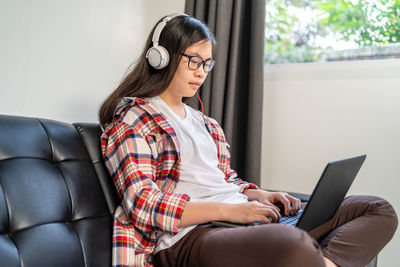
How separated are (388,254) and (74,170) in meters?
1.40

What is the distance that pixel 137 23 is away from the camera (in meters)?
1.86

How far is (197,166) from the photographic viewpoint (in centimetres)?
122

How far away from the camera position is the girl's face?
1.26m

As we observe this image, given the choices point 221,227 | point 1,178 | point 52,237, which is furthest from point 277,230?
point 1,178

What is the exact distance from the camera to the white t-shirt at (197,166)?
3.87 feet

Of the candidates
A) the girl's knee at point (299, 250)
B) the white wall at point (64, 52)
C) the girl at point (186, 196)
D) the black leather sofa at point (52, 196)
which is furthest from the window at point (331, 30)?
the girl's knee at point (299, 250)

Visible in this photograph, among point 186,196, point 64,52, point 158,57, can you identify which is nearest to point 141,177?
point 186,196

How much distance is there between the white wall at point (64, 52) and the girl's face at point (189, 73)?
1.51 feet

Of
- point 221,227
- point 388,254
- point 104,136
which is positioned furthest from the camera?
point 388,254

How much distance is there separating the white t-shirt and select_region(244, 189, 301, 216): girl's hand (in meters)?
0.07

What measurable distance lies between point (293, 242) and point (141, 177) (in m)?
0.44

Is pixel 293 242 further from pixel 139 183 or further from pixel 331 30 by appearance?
pixel 331 30

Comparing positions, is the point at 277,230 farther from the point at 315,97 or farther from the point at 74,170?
the point at 315,97

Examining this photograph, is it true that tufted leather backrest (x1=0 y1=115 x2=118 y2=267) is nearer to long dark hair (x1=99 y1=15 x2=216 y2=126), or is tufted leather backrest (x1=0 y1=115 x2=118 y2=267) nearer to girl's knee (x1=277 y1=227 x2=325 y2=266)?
long dark hair (x1=99 y1=15 x2=216 y2=126)
